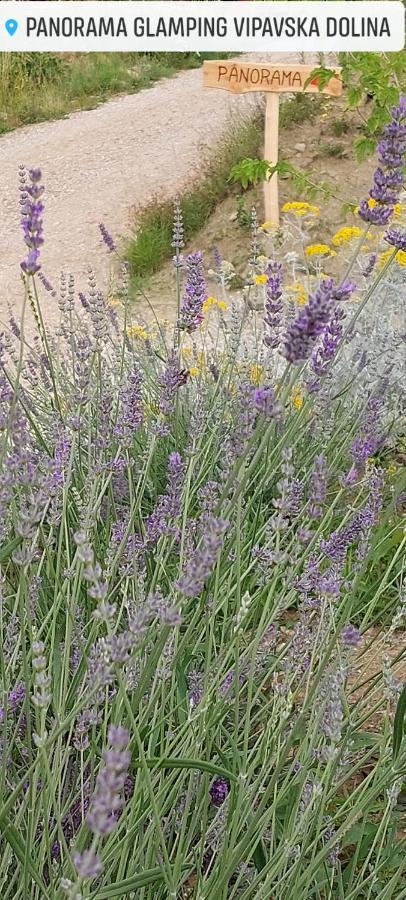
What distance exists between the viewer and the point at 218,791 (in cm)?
141

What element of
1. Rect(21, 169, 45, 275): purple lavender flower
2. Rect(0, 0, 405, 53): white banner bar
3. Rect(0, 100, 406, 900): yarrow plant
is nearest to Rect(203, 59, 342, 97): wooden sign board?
Rect(0, 0, 405, 53): white banner bar

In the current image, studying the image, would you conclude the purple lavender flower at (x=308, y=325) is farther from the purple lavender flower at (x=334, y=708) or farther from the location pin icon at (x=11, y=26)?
the location pin icon at (x=11, y=26)

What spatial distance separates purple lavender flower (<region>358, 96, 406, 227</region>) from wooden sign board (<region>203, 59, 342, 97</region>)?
483 centimetres

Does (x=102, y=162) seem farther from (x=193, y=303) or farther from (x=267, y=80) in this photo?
(x=193, y=303)

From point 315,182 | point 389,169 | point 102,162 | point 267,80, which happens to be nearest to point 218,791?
point 389,169

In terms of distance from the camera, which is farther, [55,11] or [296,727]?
[55,11]

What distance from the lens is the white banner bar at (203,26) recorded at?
5.45 metres

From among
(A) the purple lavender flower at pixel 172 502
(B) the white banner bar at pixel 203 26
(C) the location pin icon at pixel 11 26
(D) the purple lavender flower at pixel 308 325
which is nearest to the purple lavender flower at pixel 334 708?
(A) the purple lavender flower at pixel 172 502

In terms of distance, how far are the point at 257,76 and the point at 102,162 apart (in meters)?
3.91

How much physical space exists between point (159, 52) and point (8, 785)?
1372 centimetres

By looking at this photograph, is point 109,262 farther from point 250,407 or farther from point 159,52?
point 159,52

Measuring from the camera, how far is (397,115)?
135 centimetres

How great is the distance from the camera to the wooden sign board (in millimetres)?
5836

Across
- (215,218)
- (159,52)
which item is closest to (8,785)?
(215,218)
